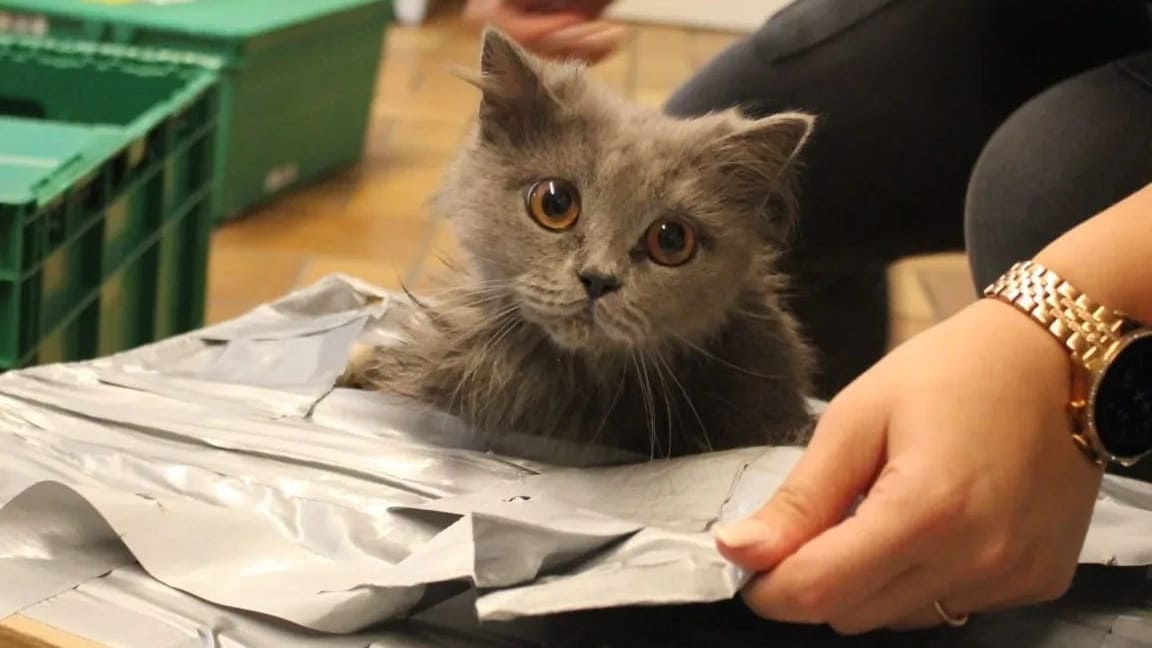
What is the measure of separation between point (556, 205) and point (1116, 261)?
0.36 metres

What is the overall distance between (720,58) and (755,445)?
21.7 inches

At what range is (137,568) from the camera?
0.70 m

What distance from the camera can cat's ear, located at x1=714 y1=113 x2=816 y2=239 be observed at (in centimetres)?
85

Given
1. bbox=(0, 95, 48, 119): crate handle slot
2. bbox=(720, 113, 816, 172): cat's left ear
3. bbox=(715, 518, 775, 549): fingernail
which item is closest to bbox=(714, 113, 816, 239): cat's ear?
bbox=(720, 113, 816, 172): cat's left ear

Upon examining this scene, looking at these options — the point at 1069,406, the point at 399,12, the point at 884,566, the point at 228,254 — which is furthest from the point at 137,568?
the point at 399,12

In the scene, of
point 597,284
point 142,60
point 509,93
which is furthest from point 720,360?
point 142,60

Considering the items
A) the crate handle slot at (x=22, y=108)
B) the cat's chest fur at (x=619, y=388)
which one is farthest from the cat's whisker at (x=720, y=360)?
the crate handle slot at (x=22, y=108)

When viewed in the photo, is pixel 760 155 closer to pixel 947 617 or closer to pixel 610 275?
pixel 610 275

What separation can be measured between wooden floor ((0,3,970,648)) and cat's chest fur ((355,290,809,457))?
57cm

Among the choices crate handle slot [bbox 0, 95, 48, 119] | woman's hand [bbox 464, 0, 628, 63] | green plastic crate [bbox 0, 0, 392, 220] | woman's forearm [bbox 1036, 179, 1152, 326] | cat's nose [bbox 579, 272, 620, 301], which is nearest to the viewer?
woman's forearm [bbox 1036, 179, 1152, 326]

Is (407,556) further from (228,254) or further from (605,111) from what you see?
(228,254)

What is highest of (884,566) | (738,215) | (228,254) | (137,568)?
(738,215)

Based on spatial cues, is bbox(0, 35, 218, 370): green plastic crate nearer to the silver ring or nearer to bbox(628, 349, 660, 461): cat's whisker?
bbox(628, 349, 660, 461): cat's whisker

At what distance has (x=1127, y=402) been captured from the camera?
0.69 m
